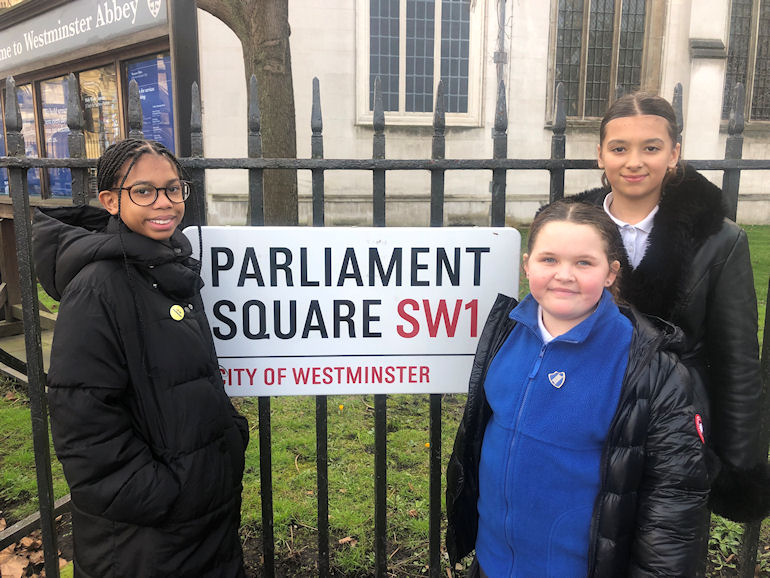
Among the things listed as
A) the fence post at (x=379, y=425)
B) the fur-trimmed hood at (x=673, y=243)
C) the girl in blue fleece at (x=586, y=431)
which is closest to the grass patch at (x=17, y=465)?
the fence post at (x=379, y=425)

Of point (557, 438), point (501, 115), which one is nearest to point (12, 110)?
point (501, 115)

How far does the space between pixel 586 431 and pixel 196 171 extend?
1.60 metres

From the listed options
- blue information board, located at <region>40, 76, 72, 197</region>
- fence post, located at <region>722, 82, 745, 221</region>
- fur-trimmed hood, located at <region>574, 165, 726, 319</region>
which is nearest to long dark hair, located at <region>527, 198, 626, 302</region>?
fur-trimmed hood, located at <region>574, 165, 726, 319</region>

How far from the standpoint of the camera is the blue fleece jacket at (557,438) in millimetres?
1525

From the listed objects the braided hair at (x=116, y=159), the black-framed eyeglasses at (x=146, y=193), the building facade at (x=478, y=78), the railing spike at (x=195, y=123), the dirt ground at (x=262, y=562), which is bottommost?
the dirt ground at (x=262, y=562)

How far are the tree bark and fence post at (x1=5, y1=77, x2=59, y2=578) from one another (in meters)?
1.83

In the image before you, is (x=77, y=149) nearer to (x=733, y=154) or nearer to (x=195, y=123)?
(x=195, y=123)

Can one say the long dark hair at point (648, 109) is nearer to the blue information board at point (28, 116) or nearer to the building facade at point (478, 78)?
the blue information board at point (28, 116)

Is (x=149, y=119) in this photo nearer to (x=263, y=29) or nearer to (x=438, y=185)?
(x=438, y=185)

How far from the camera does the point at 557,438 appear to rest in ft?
5.06

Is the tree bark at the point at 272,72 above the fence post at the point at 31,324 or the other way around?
above

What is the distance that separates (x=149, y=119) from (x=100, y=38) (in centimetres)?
36

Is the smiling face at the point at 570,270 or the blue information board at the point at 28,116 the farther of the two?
the blue information board at the point at 28,116

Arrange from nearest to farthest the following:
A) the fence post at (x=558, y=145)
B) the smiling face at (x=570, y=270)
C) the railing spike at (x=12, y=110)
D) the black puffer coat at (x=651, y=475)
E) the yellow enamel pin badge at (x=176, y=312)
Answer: the black puffer coat at (x=651, y=475) → the smiling face at (x=570, y=270) → the yellow enamel pin badge at (x=176, y=312) → the railing spike at (x=12, y=110) → the fence post at (x=558, y=145)
